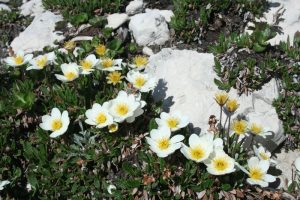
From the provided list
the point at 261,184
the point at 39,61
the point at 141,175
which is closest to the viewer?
the point at 261,184

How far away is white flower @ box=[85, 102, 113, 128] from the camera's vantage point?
3.95 meters

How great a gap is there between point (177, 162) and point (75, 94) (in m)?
1.22

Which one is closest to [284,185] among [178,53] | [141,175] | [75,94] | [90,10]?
[141,175]

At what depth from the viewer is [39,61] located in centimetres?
455

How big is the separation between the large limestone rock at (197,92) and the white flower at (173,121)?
0.49 m

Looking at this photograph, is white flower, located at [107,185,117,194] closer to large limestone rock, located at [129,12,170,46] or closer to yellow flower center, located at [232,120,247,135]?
yellow flower center, located at [232,120,247,135]

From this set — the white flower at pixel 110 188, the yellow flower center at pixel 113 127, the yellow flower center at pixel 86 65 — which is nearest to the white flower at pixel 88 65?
the yellow flower center at pixel 86 65

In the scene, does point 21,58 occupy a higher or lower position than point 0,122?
higher

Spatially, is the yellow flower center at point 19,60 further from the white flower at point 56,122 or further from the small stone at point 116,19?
the small stone at point 116,19

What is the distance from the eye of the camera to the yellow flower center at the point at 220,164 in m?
3.54

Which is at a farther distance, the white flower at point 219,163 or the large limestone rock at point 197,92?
the large limestone rock at point 197,92

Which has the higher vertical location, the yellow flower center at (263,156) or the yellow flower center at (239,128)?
the yellow flower center at (239,128)

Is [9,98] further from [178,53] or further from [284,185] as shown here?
[284,185]

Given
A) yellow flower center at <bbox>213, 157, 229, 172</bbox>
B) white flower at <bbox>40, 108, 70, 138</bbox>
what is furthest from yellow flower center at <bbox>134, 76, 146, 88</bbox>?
yellow flower center at <bbox>213, 157, 229, 172</bbox>
